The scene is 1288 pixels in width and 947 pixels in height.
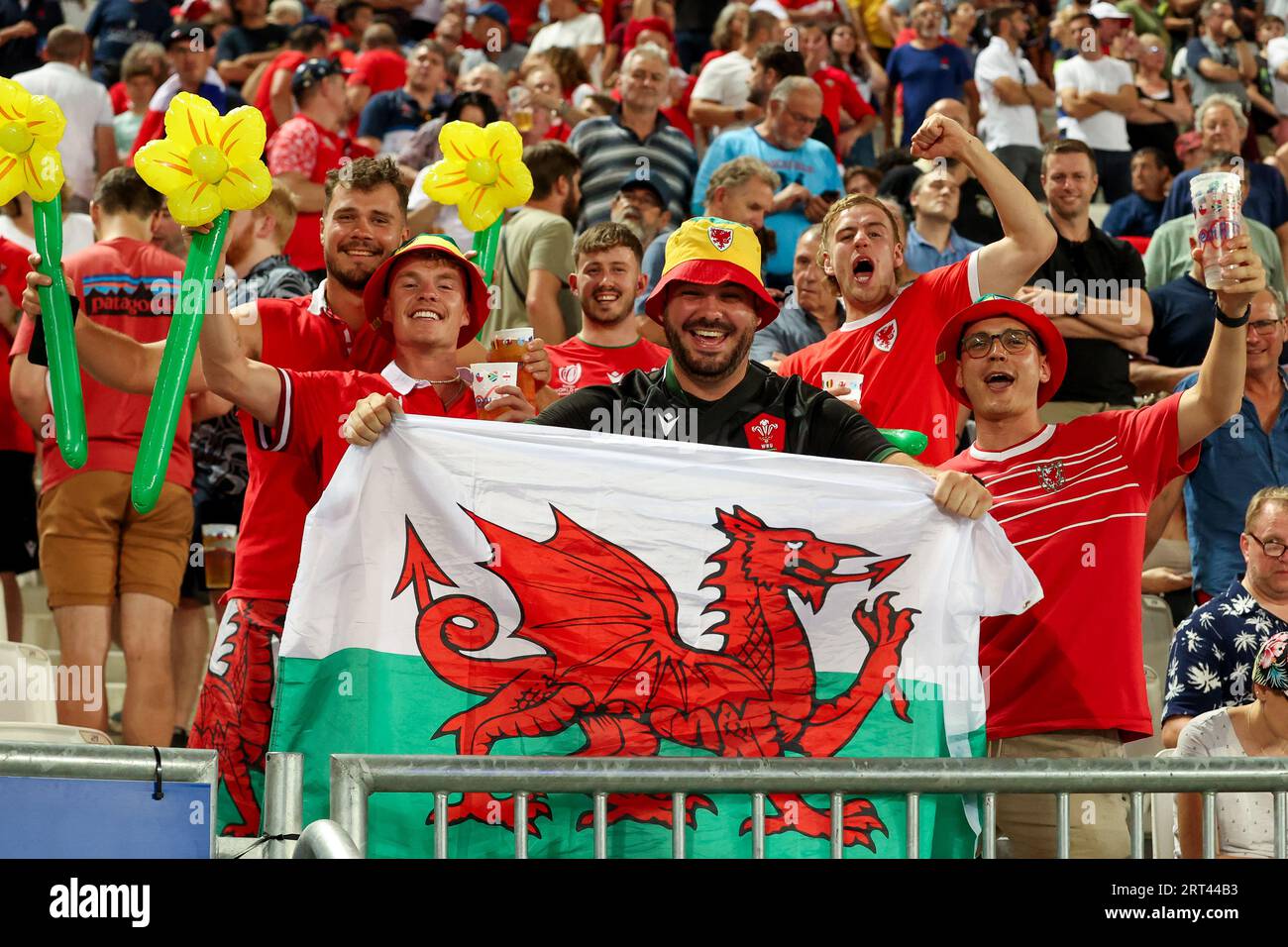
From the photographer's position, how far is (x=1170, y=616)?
717cm

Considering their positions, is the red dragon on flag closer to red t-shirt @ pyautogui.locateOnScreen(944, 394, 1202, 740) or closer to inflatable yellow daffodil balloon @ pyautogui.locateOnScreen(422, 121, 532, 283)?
red t-shirt @ pyautogui.locateOnScreen(944, 394, 1202, 740)

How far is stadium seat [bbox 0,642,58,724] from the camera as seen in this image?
16.9 feet

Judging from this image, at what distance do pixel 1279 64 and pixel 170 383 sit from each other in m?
10.9

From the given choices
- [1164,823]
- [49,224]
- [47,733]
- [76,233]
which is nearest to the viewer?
[47,733]

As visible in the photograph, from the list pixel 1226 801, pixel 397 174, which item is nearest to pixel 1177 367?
pixel 1226 801

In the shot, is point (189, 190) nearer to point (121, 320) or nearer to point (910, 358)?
point (121, 320)

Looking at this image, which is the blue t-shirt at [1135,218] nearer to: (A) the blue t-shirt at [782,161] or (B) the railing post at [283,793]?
(A) the blue t-shirt at [782,161]

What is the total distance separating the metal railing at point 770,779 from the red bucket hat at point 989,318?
1827 mm

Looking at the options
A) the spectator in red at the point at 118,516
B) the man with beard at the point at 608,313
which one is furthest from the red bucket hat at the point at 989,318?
the spectator in red at the point at 118,516

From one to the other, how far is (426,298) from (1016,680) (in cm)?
189

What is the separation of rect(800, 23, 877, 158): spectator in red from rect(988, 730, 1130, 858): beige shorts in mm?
8083

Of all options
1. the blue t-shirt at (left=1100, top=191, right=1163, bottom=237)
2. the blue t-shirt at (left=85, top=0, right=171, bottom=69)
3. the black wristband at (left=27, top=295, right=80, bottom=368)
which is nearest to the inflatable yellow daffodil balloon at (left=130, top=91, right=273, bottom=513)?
the black wristband at (left=27, top=295, right=80, bottom=368)

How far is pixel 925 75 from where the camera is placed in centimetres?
1308

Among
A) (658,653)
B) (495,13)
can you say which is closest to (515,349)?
(658,653)
